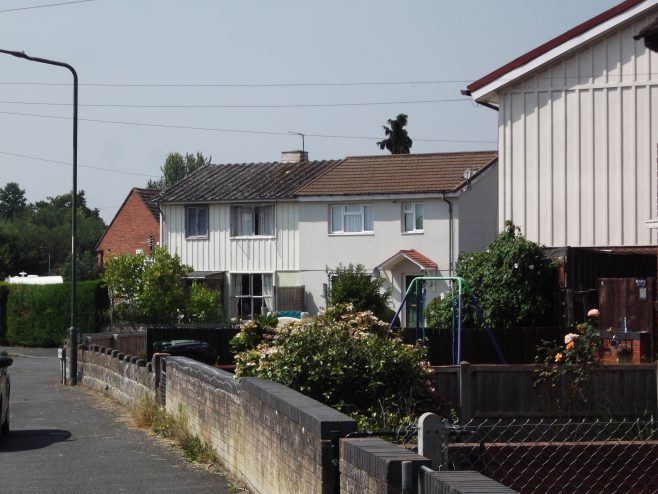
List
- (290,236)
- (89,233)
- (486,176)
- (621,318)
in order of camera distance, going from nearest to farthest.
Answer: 1. (621,318)
2. (486,176)
3. (290,236)
4. (89,233)

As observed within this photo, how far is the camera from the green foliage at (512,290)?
90.4 feet

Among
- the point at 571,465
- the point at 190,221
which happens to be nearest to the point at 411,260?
the point at 190,221

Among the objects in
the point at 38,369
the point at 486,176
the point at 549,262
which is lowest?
the point at 38,369

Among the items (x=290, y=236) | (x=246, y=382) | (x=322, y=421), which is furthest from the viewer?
(x=290, y=236)

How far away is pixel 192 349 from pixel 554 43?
455 inches

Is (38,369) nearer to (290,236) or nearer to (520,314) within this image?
(290,236)

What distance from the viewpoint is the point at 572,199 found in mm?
29062

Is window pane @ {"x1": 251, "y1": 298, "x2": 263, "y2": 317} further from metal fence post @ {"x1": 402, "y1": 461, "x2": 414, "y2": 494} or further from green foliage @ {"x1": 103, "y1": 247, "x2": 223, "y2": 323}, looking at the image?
metal fence post @ {"x1": 402, "y1": 461, "x2": 414, "y2": 494}

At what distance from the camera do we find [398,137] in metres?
66.9

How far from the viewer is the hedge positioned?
164 feet

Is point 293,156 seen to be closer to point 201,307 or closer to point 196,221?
point 196,221

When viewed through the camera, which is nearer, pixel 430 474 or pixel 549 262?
pixel 430 474

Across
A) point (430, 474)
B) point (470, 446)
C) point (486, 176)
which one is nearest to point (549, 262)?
point (486, 176)

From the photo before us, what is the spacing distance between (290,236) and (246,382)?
122 ft
